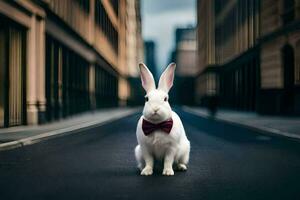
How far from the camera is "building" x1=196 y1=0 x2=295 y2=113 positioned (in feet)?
104

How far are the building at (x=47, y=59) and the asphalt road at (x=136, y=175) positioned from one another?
8.26 metres

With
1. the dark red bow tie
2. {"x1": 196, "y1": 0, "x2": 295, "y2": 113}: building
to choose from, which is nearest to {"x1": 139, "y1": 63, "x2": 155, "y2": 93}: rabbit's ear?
the dark red bow tie

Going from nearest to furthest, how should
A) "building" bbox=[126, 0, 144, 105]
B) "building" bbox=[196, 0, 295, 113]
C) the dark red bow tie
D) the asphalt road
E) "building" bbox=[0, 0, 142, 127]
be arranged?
the asphalt road < the dark red bow tie < "building" bbox=[0, 0, 142, 127] < "building" bbox=[196, 0, 295, 113] < "building" bbox=[126, 0, 144, 105]

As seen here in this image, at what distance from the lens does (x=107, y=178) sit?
7.01 metres

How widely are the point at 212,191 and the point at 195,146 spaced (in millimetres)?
6380

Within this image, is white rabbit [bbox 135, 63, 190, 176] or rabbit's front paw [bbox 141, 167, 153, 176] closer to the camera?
white rabbit [bbox 135, 63, 190, 176]

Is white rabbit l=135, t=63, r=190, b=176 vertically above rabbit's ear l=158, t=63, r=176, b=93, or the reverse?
rabbit's ear l=158, t=63, r=176, b=93

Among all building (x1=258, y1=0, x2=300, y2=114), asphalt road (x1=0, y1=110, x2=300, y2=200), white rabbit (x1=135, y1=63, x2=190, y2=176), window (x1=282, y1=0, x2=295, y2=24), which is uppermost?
window (x1=282, y1=0, x2=295, y2=24)

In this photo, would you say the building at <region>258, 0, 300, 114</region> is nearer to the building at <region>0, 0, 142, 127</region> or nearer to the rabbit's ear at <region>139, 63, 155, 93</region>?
the building at <region>0, 0, 142, 127</region>

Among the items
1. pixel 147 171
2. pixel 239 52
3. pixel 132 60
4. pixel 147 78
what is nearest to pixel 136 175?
pixel 147 171

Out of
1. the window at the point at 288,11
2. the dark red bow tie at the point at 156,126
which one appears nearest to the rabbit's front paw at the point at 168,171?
the dark red bow tie at the point at 156,126

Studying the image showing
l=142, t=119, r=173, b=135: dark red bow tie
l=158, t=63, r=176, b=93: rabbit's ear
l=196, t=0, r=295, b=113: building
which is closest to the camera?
l=142, t=119, r=173, b=135: dark red bow tie

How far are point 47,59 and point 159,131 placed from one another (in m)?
18.2

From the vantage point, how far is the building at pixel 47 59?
1873 centimetres
